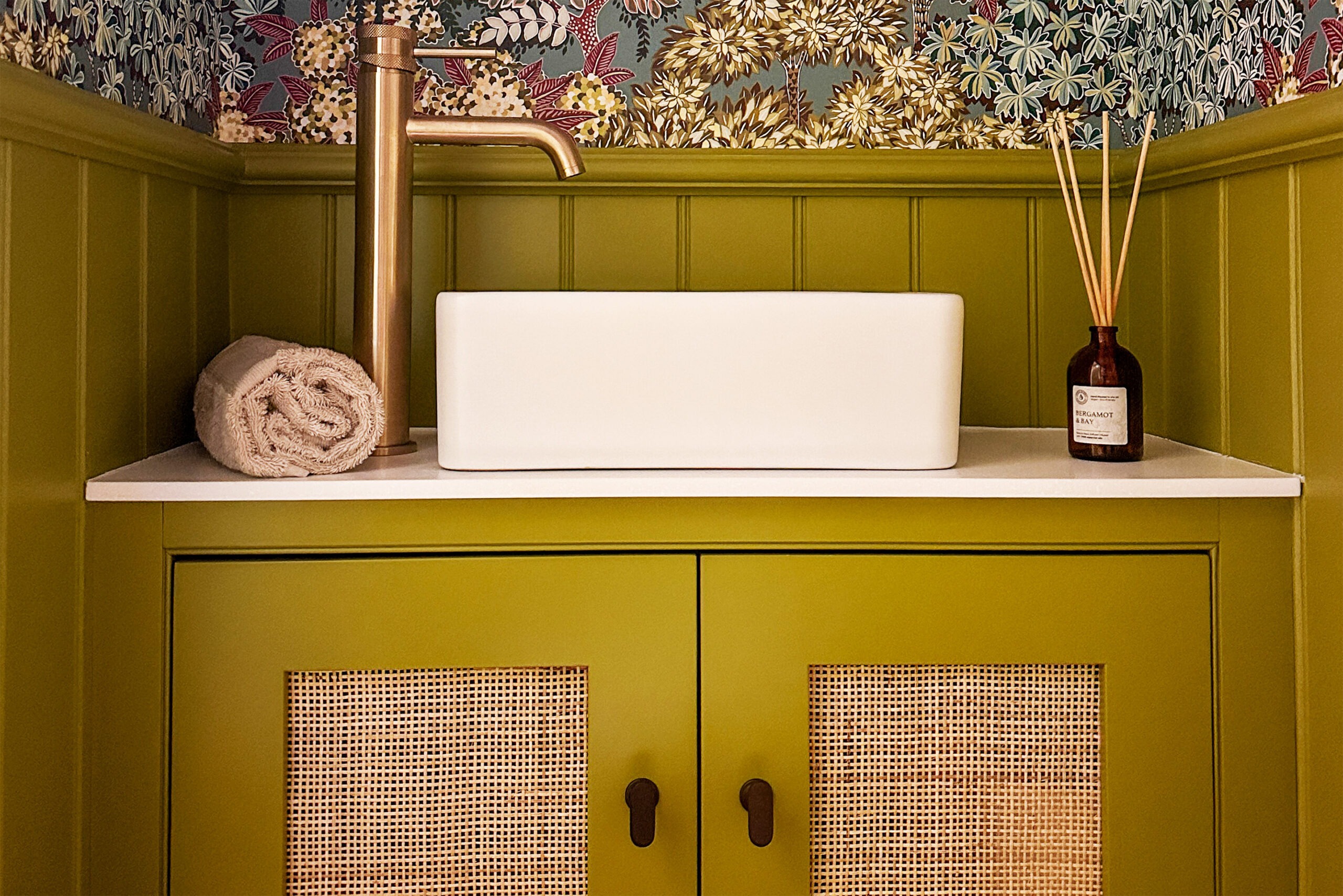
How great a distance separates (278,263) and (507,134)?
0.39 meters

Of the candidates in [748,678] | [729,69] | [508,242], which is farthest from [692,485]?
[729,69]

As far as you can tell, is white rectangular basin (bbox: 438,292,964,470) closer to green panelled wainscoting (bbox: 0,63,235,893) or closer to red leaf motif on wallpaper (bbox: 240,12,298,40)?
green panelled wainscoting (bbox: 0,63,235,893)

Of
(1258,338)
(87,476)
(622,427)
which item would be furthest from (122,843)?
(1258,338)

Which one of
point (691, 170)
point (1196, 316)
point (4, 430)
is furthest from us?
point (691, 170)

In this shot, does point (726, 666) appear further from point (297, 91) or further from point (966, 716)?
point (297, 91)

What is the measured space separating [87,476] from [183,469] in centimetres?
9

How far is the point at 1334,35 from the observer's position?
2.99 ft

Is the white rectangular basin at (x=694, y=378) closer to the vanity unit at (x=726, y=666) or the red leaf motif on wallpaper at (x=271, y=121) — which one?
the vanity unit at (x=726, y=666)

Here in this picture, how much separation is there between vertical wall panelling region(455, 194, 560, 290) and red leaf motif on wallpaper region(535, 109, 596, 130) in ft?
0.30

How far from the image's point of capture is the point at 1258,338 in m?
0.99

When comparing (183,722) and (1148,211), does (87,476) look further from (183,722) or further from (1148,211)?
(1148,211)

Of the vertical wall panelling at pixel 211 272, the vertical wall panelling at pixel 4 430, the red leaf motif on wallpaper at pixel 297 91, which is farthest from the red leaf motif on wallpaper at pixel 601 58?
the vertical wall panelling at pixel 4 430

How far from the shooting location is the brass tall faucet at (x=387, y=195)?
1053mm

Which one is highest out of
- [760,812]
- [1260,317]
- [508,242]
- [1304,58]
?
[1304,58]
